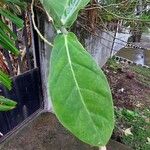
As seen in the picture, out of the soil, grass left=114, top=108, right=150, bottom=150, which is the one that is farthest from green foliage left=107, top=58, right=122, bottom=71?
grass left=114, top=108, right=150, bottom=150

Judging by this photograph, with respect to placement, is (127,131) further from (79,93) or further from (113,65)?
(79,93)

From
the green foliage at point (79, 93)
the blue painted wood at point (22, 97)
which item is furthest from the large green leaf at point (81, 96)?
the blue painted wood at point (22, 97)

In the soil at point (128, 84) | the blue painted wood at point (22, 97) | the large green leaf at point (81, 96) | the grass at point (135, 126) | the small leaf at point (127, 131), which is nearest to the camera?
the large green leaf at point (81, 96)

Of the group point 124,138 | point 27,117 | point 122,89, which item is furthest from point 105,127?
point 122,89

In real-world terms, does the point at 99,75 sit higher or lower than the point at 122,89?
higher

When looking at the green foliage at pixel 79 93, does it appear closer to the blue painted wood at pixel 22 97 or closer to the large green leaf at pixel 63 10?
the large green leaf at pixel 63 10

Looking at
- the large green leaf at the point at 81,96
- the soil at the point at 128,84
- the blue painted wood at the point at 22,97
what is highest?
the large green leaf at the point at 81,96

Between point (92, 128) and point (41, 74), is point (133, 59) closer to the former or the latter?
point (41, 74)
